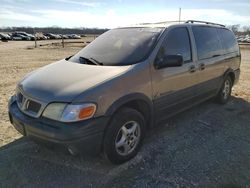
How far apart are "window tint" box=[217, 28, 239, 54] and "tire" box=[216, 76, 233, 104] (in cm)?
66

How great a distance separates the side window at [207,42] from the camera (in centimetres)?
480

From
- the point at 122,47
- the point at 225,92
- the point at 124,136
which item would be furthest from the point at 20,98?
the point at 225,92

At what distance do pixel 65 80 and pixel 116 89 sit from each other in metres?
0.65

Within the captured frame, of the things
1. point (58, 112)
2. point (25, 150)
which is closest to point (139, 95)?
point (58, 112)

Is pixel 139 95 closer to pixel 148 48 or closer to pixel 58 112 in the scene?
pixel 148 48

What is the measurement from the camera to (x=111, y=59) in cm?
384

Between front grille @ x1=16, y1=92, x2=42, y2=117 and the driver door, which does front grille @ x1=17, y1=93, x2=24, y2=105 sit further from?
the driver door

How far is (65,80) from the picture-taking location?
3.34 m

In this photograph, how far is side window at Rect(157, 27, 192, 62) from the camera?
4027 mm

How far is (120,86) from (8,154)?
1876 millimetres

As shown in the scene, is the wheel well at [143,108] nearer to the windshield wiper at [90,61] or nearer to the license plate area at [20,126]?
the windshield wiper at [90,61]

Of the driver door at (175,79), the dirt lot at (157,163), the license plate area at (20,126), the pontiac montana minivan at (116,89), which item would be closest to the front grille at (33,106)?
the pontiac montana minivan at (116,89)

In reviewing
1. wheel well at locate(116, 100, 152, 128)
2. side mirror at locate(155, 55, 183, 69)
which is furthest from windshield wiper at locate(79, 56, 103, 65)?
side mirror at locate(155, 55, 183, 69)

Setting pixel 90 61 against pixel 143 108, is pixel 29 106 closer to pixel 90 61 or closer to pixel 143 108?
pixel 90 61
